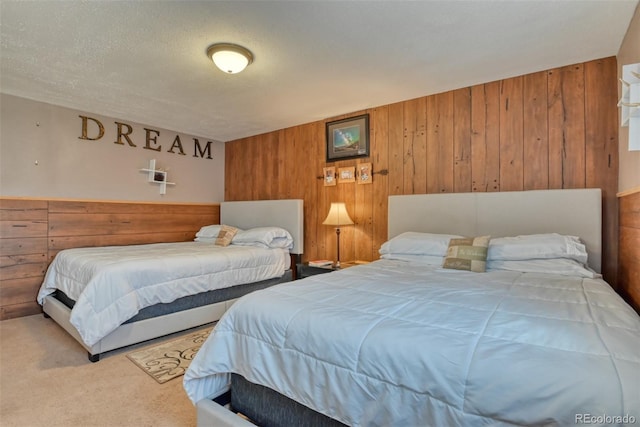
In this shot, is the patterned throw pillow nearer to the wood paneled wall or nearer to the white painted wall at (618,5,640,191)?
the wood paneled wall

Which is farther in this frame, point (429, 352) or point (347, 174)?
point (347, 174)

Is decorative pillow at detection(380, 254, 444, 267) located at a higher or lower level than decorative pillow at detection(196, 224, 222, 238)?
lower

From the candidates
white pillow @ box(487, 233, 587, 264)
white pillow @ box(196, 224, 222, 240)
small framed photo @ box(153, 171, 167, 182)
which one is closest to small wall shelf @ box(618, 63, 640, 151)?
white pillow @ box(487, 233, 587, 264)

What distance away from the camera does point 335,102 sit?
10.9 feet

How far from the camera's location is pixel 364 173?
356 centimetres

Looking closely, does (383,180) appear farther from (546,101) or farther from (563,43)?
(563,43)

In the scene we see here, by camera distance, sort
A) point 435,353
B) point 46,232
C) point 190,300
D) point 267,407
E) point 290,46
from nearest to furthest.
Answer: point 435,353 < point 267,407 < point 290,46 < point 190,300 < point 46,232

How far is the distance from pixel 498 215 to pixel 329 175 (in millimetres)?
1896

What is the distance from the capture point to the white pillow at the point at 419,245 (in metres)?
2.50

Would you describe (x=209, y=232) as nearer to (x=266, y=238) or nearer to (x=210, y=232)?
(x=210, y=232)

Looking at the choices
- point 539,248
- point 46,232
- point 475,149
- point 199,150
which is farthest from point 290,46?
point 46,232

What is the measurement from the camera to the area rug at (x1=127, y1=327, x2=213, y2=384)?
2125mm

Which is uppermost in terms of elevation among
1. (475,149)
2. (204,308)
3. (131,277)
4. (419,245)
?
(475,149)

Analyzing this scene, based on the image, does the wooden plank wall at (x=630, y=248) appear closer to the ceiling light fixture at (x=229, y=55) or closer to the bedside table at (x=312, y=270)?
the bedside table at (x=312, y=270)
